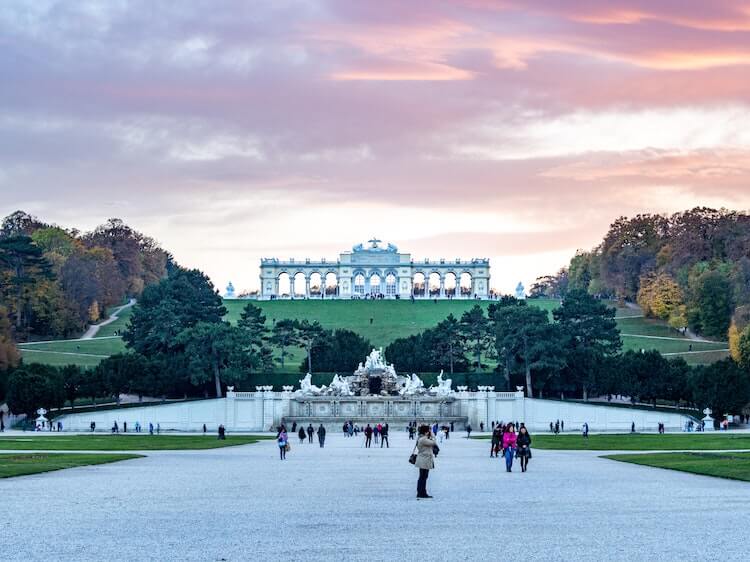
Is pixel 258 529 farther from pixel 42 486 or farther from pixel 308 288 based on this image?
pixel 308 288

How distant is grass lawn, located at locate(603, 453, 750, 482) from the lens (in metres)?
29.3

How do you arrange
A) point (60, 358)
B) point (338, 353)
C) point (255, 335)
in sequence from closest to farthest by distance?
point (255, 335) → point (338, 353) → point (60, 358)

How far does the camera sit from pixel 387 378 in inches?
3346

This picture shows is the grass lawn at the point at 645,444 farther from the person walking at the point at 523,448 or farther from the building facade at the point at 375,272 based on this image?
the building facade at the point at 375,272

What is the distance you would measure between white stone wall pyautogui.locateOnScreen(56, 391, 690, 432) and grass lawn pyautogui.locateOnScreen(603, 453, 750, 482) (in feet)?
130

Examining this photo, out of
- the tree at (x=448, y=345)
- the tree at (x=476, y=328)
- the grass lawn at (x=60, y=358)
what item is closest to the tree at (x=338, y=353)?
the tree at (x=448, y=345)

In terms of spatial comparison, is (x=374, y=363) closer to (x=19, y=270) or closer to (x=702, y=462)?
(x=19, y=270)

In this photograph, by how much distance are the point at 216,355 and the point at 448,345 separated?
17741mm

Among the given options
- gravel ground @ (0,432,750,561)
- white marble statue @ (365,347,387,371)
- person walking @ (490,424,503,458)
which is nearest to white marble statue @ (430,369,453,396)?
white marble statue @ (365,347,387,371)

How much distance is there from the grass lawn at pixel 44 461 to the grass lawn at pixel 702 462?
47.3ft

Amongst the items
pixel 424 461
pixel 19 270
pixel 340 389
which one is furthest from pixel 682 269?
pixel 424 461

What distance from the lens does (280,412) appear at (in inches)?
3184

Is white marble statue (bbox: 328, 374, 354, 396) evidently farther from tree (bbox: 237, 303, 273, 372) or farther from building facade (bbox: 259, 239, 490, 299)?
building facade (bbox: 259, 239, 490, 299)

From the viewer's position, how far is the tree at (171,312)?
297 ft
